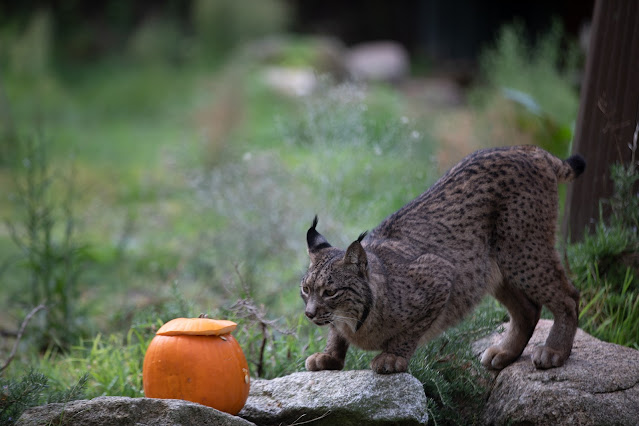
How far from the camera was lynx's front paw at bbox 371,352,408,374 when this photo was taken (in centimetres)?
368

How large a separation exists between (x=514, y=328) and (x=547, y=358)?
35 centimetres

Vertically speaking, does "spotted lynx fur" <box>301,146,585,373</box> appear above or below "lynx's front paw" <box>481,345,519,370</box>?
above

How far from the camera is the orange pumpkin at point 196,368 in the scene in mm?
3482

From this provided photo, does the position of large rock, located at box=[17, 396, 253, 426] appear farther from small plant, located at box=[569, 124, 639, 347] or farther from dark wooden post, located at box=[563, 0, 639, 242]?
dark wooden post, located at box=[563, 0, 639, 242]

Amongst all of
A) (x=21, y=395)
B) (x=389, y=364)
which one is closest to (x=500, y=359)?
(x=389, y=364)

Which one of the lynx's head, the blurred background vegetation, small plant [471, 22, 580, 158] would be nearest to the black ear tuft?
the lynx's head

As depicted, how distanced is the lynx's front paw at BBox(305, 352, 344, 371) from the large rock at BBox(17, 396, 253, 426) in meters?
0.79

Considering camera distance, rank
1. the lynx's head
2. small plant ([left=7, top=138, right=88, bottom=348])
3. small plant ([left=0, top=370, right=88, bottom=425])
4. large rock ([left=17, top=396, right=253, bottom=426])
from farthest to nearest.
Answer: small plant ([left=7, top=138, right=88, bottom=348]) → the lynx's head → small plant ([left=0, top=370, right=88, bottom=425]) → large rock ([left=17, top=396, right=253, bottom=426])

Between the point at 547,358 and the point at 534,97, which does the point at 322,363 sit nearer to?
the point at 547,358

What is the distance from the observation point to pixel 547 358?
3.86 metres

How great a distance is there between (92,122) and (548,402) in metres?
12.1

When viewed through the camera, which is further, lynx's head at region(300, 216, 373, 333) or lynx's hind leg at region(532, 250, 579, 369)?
lynx's hind leg at region(532, 250, 579, 369)

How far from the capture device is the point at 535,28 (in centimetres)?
1762

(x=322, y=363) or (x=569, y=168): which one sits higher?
(x=569, y=168)
